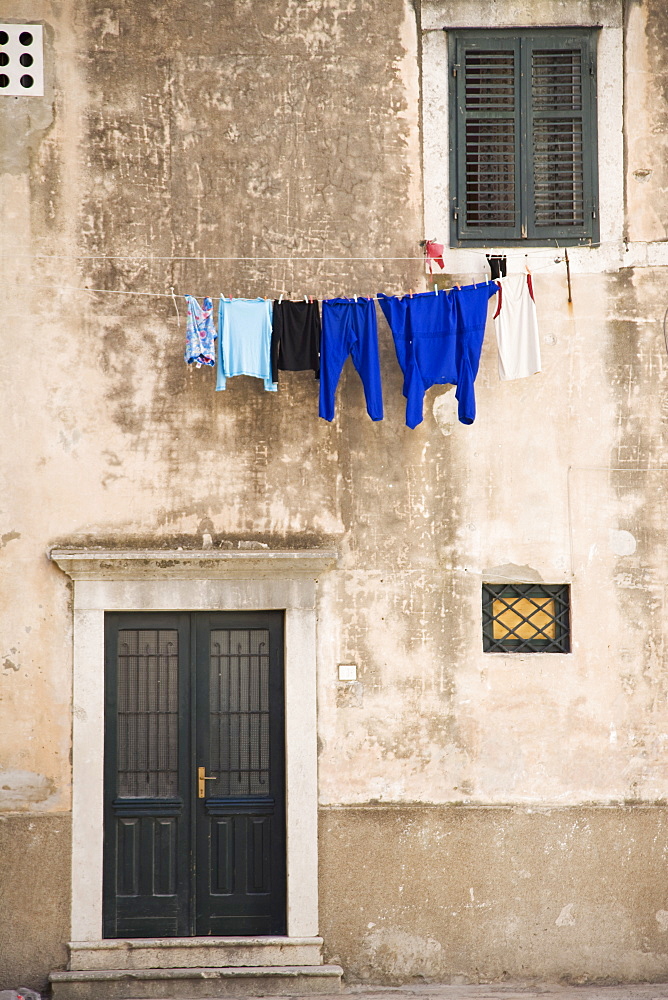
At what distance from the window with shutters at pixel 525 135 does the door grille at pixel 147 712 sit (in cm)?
404

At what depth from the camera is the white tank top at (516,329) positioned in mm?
7770

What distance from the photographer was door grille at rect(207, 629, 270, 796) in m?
7.86

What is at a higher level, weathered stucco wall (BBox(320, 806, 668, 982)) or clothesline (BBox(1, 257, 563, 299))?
clothesline (BBox(1, 257, 563, 299))

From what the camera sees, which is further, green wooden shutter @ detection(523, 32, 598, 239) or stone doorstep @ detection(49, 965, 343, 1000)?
green wooden shutter @ detection(523, 32, 598, 239)

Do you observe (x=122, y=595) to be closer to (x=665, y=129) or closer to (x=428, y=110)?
(x=428, y=110)

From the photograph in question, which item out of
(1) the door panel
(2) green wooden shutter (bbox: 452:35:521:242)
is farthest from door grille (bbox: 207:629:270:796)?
(2) green wooden shutter (bbox: 452:35:521:242)

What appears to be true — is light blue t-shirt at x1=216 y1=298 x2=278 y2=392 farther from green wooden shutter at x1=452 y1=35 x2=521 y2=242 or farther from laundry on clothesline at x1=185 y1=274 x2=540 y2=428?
green wooden shutter at x1=452 y1=35 x2=521 y2=242

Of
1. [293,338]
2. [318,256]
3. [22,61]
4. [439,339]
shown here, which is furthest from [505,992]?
[22,61]

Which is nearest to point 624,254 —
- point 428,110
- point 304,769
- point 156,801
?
point 428,110

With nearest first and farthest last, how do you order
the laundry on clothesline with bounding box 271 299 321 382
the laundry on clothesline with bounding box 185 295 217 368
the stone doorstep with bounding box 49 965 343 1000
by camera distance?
1. the stone doorstep with bounding box 49 965 343 1000
2. the laundry on clothesline with bounding box 185 295 217 368
3. the laundry on clothesline with bounding box 271 299 321 382

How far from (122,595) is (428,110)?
4.42m

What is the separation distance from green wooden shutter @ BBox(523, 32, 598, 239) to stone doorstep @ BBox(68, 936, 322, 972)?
5693 mm

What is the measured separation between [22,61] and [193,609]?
4413 millimetres

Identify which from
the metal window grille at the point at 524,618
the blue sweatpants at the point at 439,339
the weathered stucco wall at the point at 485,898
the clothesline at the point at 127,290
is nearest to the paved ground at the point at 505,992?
the weathered stucco wall at the point at 485,898
